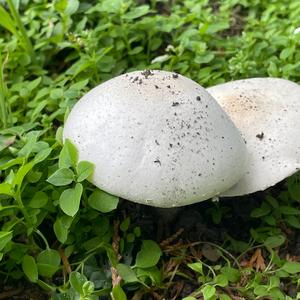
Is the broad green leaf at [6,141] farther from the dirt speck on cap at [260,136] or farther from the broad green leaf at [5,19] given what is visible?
the dirt speck on cap at [260,136]

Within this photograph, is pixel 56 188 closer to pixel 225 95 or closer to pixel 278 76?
pixel 225 95

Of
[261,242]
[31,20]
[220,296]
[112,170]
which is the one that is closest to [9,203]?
[112,170]

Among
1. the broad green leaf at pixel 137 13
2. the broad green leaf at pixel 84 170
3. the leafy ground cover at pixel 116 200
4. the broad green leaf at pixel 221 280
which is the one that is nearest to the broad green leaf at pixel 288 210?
the leafy ground cover at pixel 116 200

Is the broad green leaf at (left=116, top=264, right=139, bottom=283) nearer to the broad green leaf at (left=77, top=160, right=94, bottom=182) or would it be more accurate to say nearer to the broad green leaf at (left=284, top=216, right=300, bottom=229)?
the broad green leaf at (left=77, top=160, right=94, bottom=182)

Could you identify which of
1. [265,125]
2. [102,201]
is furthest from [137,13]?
[102,201]

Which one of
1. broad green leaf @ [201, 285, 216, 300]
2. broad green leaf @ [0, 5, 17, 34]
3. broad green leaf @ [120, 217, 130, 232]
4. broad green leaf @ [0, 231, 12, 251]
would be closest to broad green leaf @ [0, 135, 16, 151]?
broad green leaf @ [0, 231, 12, 251]

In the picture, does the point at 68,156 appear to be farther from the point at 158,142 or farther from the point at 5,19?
the point at 5,19
